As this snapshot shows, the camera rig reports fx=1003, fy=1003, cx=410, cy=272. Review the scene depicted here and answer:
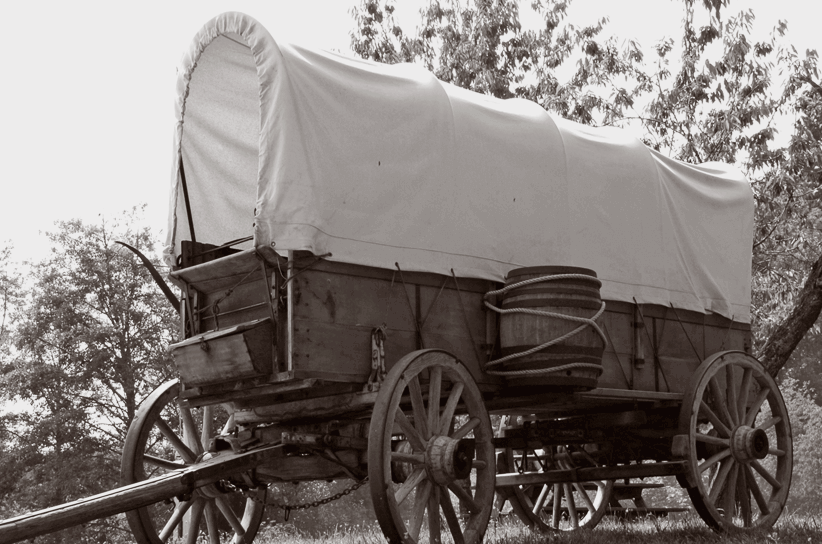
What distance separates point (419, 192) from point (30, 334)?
2746 cm

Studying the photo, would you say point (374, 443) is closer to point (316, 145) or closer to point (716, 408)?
point (316, 145)

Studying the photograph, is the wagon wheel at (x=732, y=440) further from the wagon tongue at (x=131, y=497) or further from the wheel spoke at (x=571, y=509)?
the wagon tongue at (x=131, y=497)

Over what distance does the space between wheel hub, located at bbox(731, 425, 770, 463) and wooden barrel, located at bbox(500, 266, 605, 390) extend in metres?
1.81

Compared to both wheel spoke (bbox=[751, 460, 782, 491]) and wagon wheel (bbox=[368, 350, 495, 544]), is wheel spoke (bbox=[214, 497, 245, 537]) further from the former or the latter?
wheel spoke (bbox=[751, 460, 782, 491])

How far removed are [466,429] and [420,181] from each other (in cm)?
160

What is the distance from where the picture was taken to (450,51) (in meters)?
18.1

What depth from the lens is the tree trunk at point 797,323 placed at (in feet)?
39.8

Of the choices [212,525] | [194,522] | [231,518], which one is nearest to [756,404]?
[231,518]

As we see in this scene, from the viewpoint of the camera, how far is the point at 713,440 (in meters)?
7.58

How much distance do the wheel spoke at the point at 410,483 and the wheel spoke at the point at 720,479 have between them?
270cm

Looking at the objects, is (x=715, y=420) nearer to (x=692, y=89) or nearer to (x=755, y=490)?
(x=755, y=490)

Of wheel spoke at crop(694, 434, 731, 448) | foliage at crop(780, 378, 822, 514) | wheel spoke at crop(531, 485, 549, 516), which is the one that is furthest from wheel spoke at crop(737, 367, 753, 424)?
foliage at crop(780, 378, 822, 514)

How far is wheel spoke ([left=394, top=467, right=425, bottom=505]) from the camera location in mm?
5512

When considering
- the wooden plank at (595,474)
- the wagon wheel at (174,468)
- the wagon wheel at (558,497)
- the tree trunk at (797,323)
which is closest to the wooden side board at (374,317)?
the wagon wheel at (174,468)
